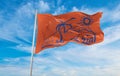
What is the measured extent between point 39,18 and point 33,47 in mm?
3198

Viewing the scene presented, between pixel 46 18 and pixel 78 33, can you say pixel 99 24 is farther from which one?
pixel 46 18

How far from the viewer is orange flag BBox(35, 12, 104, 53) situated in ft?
109

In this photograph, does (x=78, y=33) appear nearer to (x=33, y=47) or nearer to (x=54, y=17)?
(x=54, y=17)

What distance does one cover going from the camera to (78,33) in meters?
34.1

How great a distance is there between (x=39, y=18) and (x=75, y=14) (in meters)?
3.25

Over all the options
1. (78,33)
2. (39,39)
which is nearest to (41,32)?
(39,39)

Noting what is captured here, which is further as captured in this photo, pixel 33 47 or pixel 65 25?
pixel 65 25

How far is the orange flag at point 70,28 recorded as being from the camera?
33250 millimetres

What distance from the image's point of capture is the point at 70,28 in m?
34.2

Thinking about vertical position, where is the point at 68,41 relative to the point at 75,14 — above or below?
below

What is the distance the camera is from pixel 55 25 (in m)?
34.0

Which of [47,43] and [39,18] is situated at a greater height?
[39,18]

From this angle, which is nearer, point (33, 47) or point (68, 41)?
point (33, 47)

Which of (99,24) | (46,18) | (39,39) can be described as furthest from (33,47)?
(99,24)
